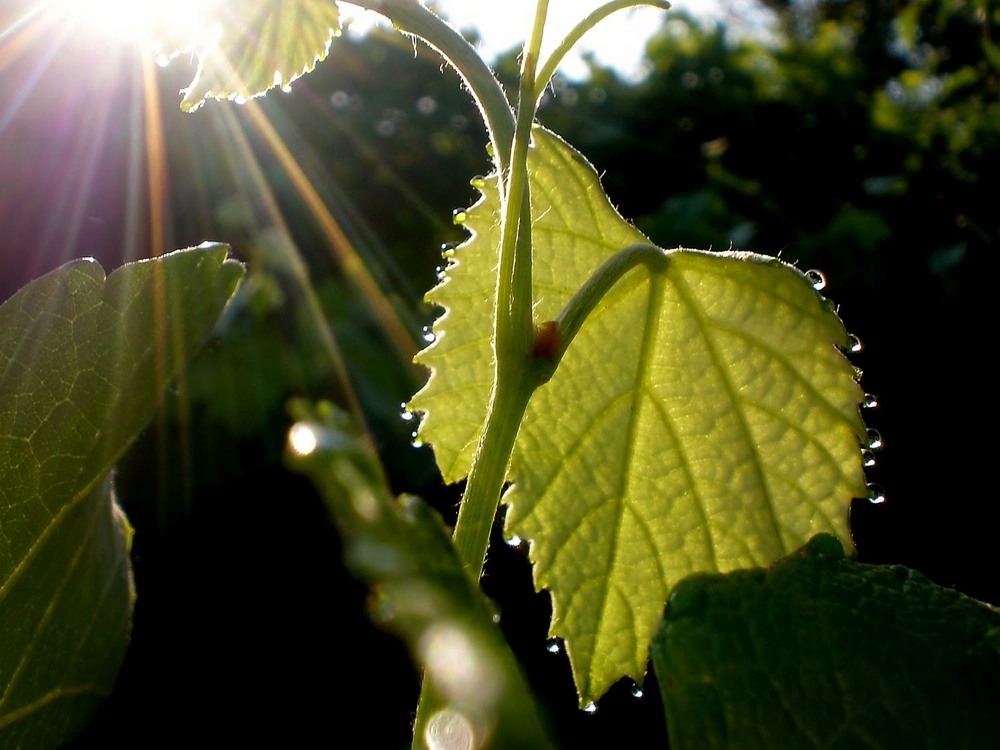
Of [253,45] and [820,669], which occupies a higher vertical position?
[253,45]

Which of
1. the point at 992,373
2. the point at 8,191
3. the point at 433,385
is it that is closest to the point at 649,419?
the point at 433,385

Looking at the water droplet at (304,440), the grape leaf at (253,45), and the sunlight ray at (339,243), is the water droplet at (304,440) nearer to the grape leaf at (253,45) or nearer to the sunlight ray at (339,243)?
the grape leaf at (253,45)

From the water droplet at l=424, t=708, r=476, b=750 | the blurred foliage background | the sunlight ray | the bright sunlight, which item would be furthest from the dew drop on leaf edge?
the sunlight ray

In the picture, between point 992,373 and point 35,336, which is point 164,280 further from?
point 992,373

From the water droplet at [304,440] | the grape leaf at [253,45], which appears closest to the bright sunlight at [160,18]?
the grape leaf at [253,45]

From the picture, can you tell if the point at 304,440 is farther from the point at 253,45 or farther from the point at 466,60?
the point at 253,45

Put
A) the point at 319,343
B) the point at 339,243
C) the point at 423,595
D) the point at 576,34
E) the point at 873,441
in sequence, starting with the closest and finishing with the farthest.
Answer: the point at 423,595 < the point at 576,34 < the point at 873,441 < the point at 319,343 < the point at 339,243

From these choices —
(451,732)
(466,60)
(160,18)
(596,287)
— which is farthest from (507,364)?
(160,18)
